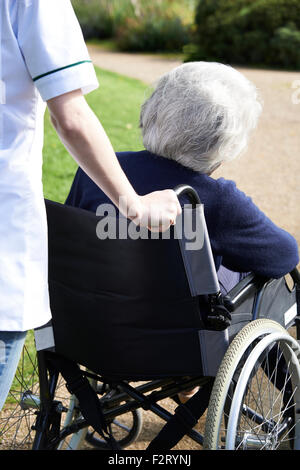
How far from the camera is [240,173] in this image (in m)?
6.66

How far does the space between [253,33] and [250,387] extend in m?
13.3

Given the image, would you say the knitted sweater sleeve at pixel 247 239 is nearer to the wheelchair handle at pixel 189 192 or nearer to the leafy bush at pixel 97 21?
the wheelchair handle at pixel 189 192

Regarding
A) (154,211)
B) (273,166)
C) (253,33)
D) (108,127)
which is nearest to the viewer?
(154,211)

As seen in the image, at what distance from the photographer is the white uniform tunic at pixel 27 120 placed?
1.29 m

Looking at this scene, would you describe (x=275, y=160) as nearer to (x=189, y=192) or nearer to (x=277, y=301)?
(x=277, y=301)

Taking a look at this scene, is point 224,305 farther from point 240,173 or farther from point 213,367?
point 240,173

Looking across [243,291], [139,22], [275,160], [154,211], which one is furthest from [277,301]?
[139,22]

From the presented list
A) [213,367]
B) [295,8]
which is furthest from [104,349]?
[295,8]

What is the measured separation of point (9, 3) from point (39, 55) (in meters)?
0.11

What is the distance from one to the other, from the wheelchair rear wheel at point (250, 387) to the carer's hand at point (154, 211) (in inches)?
18.2

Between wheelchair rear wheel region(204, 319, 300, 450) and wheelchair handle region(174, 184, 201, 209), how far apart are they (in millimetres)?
380

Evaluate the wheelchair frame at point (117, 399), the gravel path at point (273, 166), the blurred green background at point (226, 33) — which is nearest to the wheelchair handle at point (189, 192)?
the wheelchair frame at point (117, 399)

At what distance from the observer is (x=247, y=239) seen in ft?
6.19

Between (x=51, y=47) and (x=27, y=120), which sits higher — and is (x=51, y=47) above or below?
above
